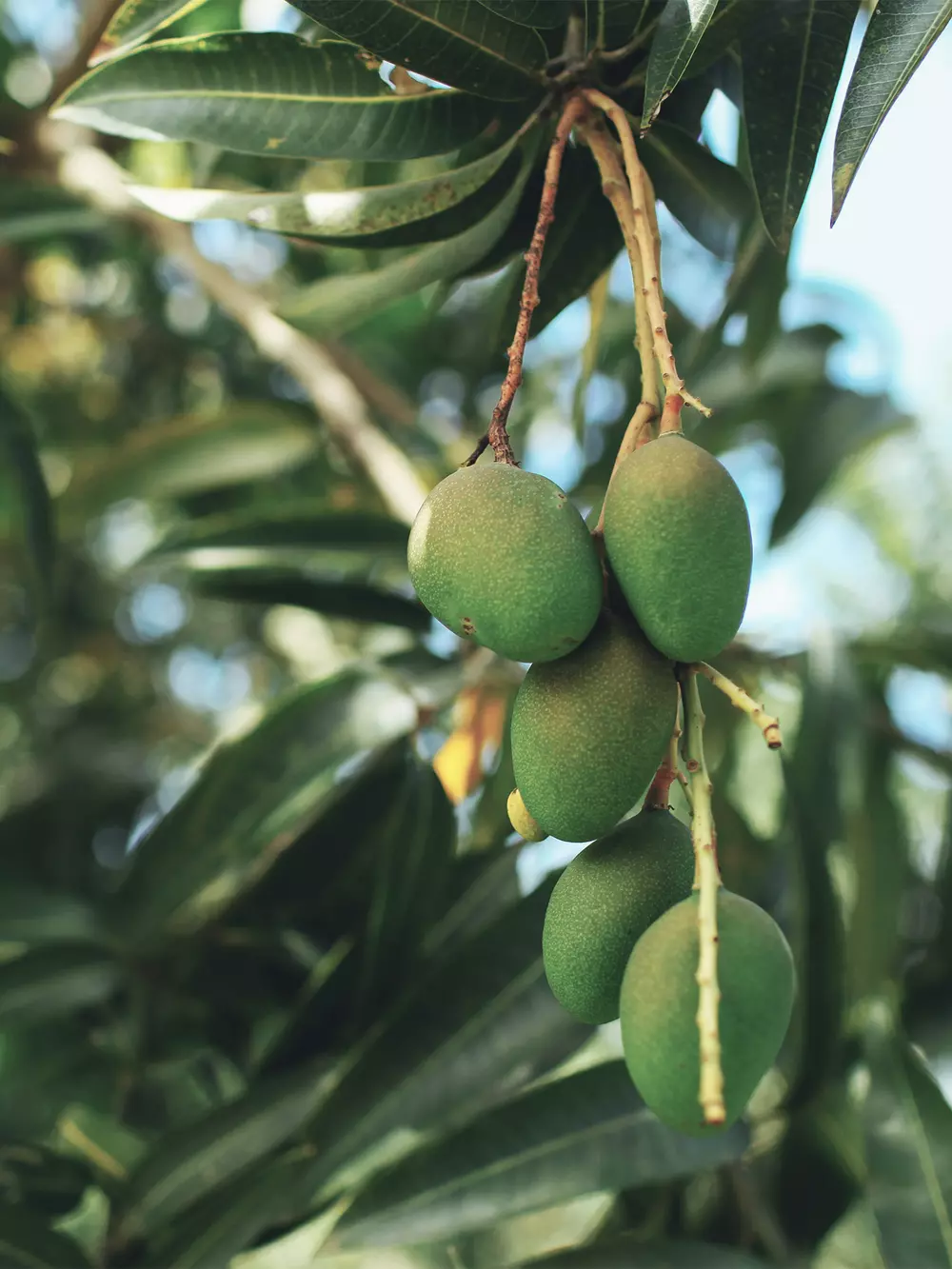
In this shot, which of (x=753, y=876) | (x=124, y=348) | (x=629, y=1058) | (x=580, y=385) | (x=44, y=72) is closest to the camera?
(x=629, y=1058)

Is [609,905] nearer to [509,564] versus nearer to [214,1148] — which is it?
[509,564]

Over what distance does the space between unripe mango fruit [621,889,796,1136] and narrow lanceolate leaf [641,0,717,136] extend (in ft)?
1.29

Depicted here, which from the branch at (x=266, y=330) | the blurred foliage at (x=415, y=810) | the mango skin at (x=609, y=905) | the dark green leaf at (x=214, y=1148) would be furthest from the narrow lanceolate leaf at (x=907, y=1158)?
the branch at (x=266, y=330)

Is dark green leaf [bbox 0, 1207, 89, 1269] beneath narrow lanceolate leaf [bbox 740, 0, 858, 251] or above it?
beneath

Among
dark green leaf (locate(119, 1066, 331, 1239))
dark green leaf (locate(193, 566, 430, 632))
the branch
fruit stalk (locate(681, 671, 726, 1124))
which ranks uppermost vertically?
fruit stalk (locate(681, 671, 726, 1124))

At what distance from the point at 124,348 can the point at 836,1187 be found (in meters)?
2.00

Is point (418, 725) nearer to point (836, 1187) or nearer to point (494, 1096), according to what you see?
point (494, 1096)

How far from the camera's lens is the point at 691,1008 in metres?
0.45

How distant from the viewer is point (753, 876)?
1.32 meters

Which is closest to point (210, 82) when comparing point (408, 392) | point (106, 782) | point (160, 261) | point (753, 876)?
point (753, 876)

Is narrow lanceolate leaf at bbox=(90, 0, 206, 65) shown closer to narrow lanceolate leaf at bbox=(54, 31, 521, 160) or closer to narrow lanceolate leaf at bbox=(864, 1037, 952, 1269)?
narrow lanceolate leaf at bbox=(54, 31, 521, 160)

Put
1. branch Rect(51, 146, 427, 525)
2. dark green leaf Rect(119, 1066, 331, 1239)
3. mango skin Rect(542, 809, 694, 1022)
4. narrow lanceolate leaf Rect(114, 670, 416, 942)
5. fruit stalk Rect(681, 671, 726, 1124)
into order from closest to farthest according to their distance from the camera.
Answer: fruit stalk Rect(681, 671, 726, 1124), mango skin Rect(542, 809, 694, 1022), dark green leaf Rect(119, 1066, 331, 1239), narrow lanceolate leaf Rect(114, 670, 416, 942), branch Rect(51, 146, 427, 525)

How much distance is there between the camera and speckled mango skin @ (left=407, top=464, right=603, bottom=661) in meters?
0.49

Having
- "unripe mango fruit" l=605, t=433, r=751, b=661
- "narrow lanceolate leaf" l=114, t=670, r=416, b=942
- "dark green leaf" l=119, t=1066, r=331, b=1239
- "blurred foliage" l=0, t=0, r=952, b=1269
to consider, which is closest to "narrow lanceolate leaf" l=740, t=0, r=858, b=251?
"blurred foliage" l=0, t=0, r=952, b=1269
